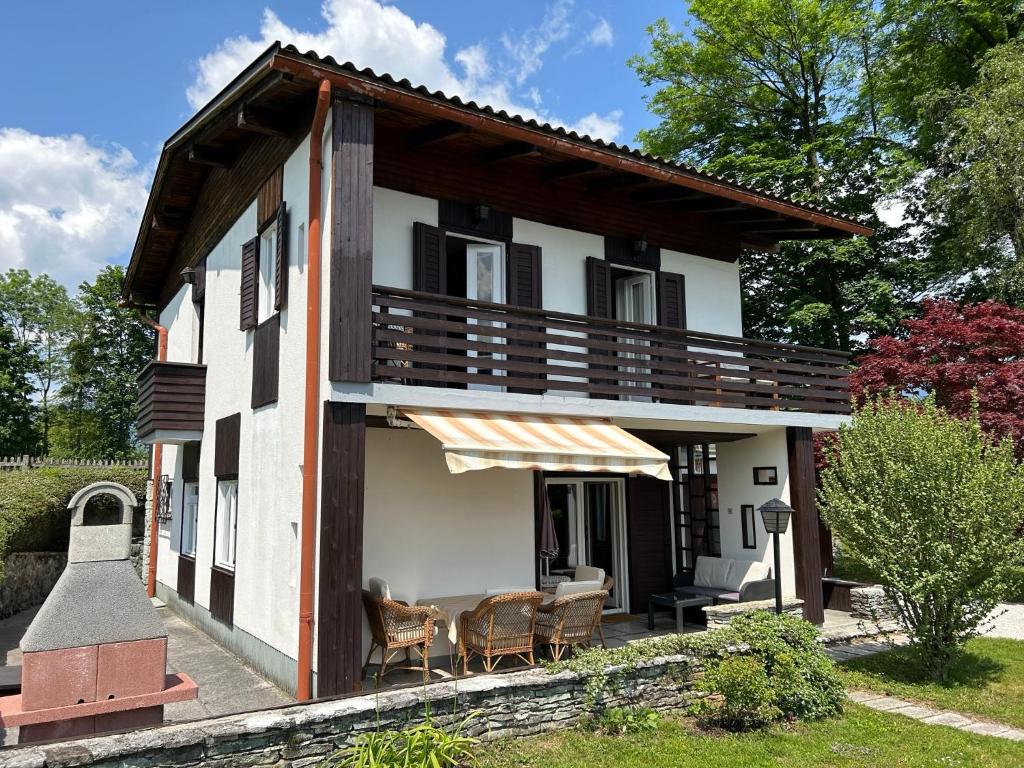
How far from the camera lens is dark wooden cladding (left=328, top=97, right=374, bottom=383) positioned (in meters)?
9.78

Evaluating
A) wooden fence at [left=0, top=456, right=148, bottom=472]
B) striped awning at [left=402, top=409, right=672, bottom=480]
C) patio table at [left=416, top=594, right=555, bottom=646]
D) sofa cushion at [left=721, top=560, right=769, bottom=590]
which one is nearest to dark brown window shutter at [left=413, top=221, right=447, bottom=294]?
striped awning at [left=402, top=409, right=672, bottom=480]

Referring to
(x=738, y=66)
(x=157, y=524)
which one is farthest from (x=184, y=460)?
(x=738, y=66)

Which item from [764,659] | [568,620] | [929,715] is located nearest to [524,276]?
[568,620]

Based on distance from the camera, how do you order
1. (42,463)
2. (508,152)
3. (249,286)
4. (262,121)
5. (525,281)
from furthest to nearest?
(42,463)
(249,286)
(525,281)
(508,152)
(262,121)

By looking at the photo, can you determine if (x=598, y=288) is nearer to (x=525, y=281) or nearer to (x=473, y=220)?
(x=525, y=281)

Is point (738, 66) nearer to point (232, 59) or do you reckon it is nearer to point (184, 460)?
point (232, 59)

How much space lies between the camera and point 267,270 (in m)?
13.3

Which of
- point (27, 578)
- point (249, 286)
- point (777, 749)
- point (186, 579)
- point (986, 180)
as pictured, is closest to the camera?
point (777, 749)

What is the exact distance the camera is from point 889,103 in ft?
105

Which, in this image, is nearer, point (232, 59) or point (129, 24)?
point (129, 24)

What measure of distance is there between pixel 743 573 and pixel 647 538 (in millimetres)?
2212

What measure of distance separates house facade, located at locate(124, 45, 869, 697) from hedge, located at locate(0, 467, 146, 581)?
2991 mm

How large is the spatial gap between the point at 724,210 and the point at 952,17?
20.7 meters

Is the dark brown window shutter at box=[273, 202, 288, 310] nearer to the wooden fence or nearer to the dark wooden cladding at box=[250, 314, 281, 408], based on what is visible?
the dark wooden cladding at box=[250, 314, 281, 408]
